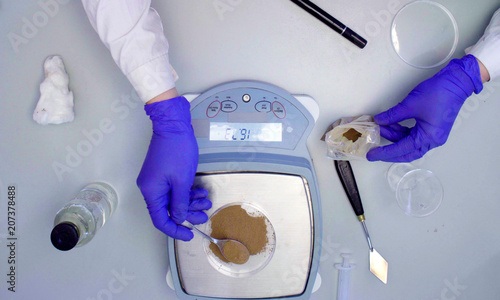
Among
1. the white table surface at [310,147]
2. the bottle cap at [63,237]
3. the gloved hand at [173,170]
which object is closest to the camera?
the bottle cap at [63,237]

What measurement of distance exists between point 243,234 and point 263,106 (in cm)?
36

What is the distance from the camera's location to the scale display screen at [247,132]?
38.1 inches

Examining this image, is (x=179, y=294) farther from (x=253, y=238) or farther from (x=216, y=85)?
(x=216, y=85)

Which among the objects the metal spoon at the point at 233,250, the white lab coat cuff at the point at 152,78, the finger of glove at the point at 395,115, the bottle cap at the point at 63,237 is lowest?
the bottle cap at the point at 63,237

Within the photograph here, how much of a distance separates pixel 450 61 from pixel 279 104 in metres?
0.48

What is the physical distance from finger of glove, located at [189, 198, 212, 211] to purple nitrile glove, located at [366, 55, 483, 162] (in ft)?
1.58

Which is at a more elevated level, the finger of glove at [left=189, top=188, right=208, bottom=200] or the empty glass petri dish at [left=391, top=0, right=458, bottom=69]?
the empty glass petri dish at [left=391, top=0, right=458, bottom=69]

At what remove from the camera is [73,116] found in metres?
1.01

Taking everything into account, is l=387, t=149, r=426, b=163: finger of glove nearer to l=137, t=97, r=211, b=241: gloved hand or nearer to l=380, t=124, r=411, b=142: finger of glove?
l=380, t=124, r=411, b=142: finger of glove

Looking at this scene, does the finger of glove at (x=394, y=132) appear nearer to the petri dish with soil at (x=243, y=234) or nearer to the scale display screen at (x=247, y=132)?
the scale display screen at (x=247, y=132)

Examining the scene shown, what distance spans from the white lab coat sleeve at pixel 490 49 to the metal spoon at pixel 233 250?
805mm

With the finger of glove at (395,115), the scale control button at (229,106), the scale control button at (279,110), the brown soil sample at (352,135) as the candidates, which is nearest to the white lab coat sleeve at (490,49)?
the finger of glove at (395,115)

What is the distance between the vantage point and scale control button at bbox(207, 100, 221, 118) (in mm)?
979

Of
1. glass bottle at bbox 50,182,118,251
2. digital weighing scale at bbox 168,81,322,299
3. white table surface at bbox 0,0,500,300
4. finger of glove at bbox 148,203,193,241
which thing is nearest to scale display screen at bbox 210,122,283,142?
digital weighing scale at bbox 168,81,322,299
